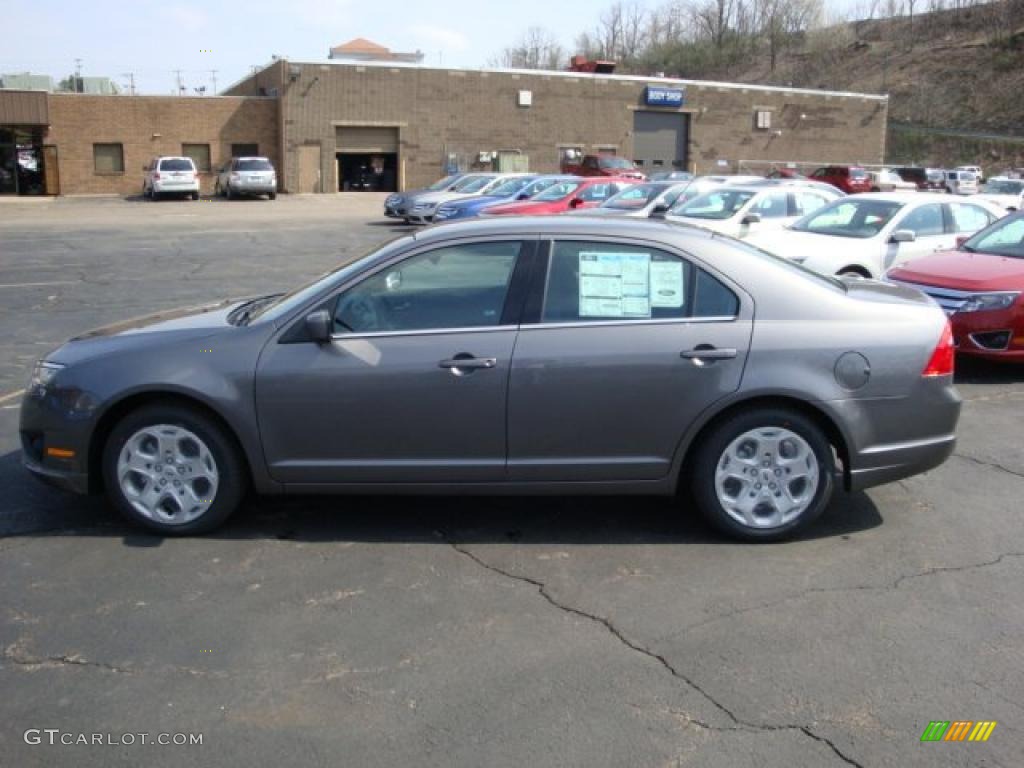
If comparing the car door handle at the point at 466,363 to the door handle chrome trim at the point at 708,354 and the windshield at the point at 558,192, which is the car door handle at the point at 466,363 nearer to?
the door handle chrome trim at the point at 708,354

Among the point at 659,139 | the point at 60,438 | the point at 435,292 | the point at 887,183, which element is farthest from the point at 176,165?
the point at 435,292

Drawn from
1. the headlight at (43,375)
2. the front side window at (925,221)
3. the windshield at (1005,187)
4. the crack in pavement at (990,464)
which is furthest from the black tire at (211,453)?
the windshield at (1005,187)

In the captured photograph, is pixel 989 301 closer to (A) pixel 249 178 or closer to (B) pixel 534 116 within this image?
(A) pixel 249 178

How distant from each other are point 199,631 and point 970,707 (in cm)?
292

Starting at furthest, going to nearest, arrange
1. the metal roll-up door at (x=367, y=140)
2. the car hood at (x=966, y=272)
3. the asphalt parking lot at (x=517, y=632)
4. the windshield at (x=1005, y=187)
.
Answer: the metal roll-up door at (x=367, y=140), the windshield at (x=1005, y=187), the car hood at (x=966, y=272), the asphalt parking lot at (x=517, y=632)

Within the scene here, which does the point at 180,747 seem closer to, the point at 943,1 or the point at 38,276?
the point at 38,276

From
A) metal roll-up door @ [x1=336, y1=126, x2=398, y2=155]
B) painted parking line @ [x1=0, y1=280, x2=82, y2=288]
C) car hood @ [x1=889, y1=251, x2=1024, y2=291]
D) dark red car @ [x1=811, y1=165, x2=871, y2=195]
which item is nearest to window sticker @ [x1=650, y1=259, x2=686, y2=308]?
car hood @ [x1=889, y1=251, x2=1024, y2=291]

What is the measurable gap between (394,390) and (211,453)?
0.99 metres

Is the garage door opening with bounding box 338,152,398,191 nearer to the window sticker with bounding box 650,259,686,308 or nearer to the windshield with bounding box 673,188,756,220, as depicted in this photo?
the windshield with bounding box 673,188,756,220

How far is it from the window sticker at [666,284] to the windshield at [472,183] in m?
24.8

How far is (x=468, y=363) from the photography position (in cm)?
473

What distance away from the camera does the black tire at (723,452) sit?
482cm

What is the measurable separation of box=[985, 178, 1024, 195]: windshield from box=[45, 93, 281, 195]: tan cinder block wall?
99.0 ft

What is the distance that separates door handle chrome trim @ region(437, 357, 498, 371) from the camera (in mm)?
4734
